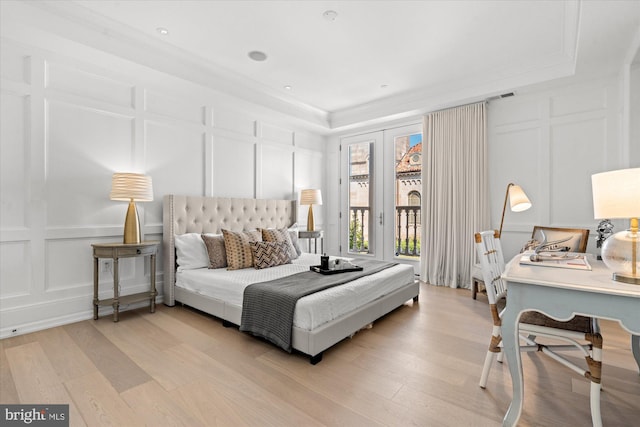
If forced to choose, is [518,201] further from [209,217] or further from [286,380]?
[209,217]

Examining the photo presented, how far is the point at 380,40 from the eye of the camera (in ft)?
10.5

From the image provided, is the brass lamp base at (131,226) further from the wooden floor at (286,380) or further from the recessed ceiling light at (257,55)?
the recessed ceiling light at (257,55)

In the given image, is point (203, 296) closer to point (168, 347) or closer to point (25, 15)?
point (168, 347)

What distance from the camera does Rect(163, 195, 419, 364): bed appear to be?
235 centimetres

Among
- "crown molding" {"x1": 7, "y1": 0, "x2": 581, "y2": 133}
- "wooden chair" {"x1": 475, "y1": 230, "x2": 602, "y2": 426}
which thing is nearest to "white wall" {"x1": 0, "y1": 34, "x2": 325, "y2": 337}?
"crown molding" {"x1": 7, "y1": 0, "x2": 581, "y2": 133}

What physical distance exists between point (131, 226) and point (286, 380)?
7.47 feet

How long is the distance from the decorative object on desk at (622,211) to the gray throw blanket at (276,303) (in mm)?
1857

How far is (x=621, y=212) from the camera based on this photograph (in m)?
1.45

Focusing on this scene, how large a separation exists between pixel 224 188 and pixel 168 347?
7.70ft

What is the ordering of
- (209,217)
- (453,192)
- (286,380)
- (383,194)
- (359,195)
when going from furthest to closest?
(359,195) → (383,194) → (453,192) → (209,217) → (286,380)

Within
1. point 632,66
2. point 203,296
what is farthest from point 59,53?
point 632,66

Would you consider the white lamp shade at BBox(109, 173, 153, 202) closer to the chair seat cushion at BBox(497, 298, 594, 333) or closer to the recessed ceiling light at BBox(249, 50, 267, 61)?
the recessed ceiling light at BBox(249, 50, 267, 61)

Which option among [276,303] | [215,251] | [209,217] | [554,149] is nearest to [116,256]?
[215,251]

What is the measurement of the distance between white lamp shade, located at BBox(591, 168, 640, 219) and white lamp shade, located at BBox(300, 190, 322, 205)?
388 cm
